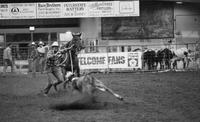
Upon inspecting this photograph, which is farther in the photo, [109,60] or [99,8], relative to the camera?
[99,8]

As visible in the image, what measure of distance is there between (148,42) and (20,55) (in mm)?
8629

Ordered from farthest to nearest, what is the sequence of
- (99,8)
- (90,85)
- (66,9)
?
(66,9) → (99,8) → (90,85)

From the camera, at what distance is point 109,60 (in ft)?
68.9

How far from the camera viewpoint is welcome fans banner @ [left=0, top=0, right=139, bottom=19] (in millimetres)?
23219

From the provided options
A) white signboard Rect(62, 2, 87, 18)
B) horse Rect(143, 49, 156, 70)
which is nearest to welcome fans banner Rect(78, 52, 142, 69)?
horse Rect(143, 49, 156, 70)

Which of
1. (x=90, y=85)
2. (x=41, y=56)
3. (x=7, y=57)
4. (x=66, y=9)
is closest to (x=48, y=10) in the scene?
(x=66, y=9)

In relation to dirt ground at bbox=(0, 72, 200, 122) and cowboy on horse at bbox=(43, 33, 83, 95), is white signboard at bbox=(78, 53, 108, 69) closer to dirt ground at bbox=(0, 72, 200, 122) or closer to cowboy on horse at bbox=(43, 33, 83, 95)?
cowboy on horse at bbox=(43, 33, 83, 95)

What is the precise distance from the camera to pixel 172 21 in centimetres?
2597

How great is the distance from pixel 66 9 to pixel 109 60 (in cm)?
459

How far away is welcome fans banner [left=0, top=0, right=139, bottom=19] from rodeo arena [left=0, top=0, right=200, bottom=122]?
59mm

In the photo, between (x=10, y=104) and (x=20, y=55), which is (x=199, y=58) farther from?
(x=10, y=104)

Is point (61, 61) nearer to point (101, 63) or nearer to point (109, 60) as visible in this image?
point (101, 63)

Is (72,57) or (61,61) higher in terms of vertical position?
(72,57)

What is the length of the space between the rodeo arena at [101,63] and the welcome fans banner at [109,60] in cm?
5
